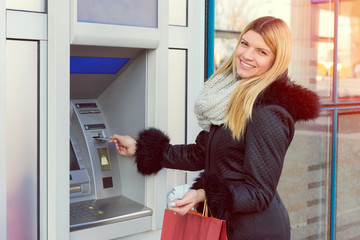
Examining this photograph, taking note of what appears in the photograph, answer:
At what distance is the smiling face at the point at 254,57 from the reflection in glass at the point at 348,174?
212cm

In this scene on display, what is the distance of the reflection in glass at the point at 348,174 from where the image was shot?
4.32 metres

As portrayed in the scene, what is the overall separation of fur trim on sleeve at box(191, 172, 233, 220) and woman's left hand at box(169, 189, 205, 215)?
0.04 meters

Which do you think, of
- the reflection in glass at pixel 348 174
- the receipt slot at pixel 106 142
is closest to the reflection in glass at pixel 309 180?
the reflection in glass at pixel 348 174

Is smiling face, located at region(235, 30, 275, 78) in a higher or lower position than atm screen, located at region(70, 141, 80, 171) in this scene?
higher

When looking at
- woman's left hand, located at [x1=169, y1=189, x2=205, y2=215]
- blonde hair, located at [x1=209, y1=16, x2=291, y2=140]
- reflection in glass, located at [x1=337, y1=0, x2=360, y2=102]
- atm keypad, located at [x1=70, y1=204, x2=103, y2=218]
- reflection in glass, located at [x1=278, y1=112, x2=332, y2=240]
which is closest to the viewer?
woman's left hand, located at [x1=169, y1=189, x2=205, y2=215]

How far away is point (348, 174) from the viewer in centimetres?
440

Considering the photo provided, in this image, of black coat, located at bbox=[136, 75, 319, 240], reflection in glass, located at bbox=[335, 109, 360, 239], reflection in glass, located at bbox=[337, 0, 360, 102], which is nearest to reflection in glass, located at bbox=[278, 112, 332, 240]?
reflection in glass, located at bbox=[335, 109, 360, 239]

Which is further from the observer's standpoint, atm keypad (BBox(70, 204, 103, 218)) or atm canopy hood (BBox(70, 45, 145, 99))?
atm keypad (BBox(70, 204, 103, 218))

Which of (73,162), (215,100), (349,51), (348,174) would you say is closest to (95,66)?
(73,162)

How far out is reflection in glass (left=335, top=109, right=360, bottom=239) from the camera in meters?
4.32

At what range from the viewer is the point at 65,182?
235 centimetres

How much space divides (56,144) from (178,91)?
33.6 inches

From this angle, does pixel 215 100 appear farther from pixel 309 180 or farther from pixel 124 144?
pixel 309 180

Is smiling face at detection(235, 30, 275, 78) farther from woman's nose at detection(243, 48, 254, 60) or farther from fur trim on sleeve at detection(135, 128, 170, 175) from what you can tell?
fur trim on sleeve at detection(135, 128, 170, 175)
